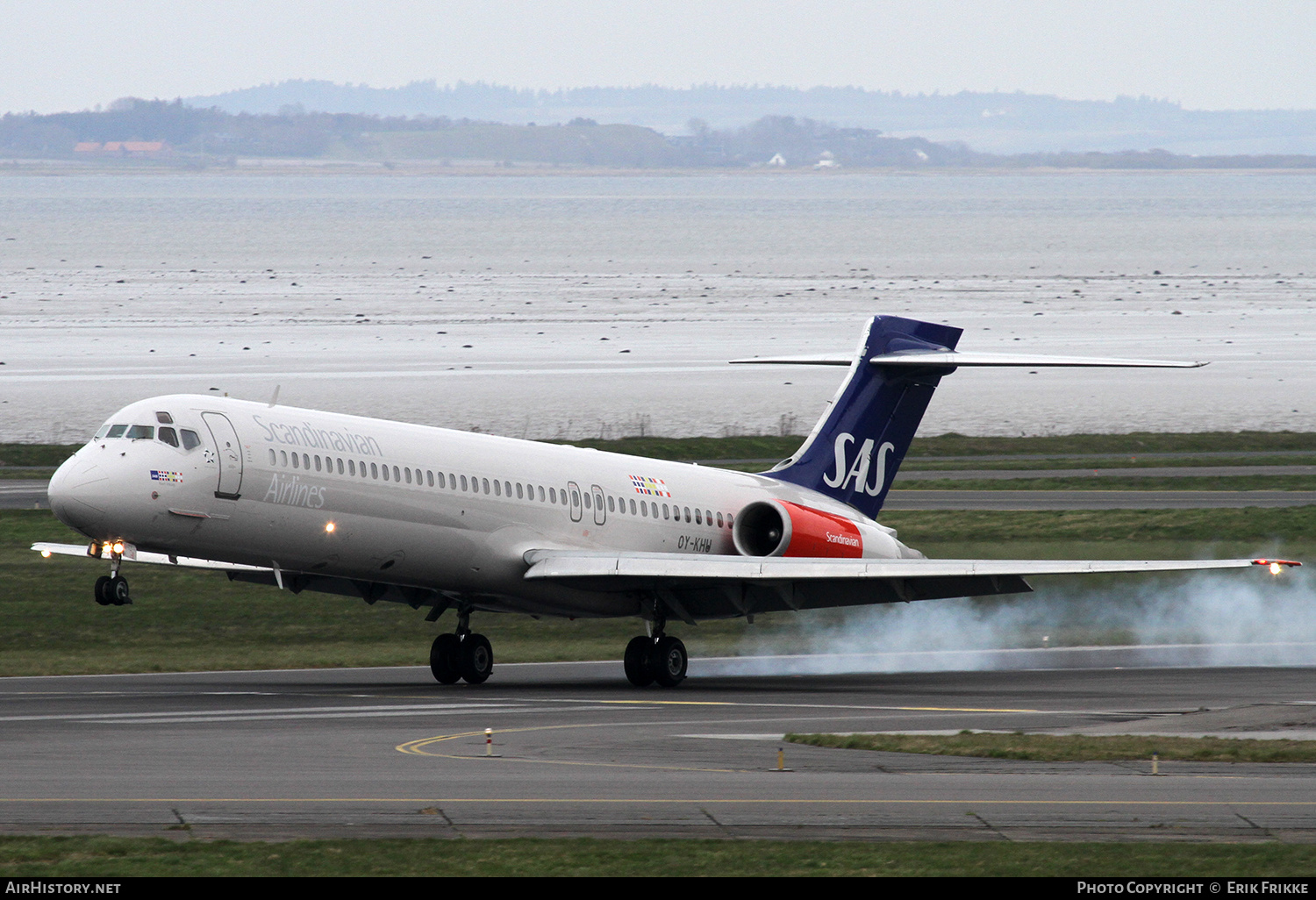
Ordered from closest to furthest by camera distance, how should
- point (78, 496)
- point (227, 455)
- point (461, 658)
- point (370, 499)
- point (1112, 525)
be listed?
1. point (78, 496)
2. point (227, 455)
3. point (370, 499)
4. point (461, 658)
5. point (1112, 525)

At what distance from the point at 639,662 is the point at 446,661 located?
373 centimetres

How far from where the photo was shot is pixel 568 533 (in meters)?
34.8

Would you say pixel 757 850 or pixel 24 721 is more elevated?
pixel 757 850

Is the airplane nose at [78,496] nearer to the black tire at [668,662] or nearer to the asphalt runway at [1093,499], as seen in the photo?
the black tire at [668,662]

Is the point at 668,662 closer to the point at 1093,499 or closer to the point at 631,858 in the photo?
the point at 631,858

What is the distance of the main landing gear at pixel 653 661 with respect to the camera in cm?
3438

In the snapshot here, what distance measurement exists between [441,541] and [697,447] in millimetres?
36022

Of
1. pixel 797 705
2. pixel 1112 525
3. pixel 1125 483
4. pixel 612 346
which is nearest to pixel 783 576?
pixel 797 705

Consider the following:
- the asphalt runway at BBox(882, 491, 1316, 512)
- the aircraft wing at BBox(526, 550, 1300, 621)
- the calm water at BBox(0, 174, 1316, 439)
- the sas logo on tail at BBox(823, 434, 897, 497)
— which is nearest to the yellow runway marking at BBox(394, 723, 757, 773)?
the aircraft wing at BBox(526, 550, 1300, 621)

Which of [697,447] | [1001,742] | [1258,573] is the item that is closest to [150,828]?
[1001,742]

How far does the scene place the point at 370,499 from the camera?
31516 mm

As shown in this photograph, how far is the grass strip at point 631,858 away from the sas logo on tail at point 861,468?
2186cm
